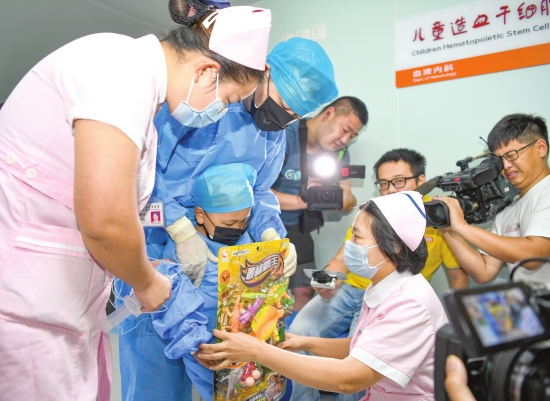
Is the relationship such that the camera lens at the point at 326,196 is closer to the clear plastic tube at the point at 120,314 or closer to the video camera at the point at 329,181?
the video camera at the point at 329,181

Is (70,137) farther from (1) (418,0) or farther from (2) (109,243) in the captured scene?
(1) (418,0)

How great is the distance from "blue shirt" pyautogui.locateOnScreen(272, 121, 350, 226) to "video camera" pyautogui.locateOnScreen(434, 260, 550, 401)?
203cm

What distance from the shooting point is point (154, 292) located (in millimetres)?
989

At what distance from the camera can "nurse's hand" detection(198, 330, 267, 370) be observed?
130 centimetres

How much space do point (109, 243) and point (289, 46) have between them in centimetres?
126

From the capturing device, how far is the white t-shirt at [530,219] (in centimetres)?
180

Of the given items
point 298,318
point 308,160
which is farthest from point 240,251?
point 308,160

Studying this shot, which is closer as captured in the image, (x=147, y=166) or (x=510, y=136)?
(x=147, y=166)

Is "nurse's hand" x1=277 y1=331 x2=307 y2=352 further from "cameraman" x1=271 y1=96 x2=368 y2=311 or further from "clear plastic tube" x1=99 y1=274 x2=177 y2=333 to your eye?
"cameraman" x1=271 y1=96 x2=368 y2=311

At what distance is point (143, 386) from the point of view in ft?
4.99

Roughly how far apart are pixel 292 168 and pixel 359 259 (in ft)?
4.02

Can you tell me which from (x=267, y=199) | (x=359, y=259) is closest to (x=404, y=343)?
(x=359, y=259)

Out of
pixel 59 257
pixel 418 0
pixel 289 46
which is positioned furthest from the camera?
pixel 418 0

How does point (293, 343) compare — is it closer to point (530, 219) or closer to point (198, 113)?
point (198, 113)
